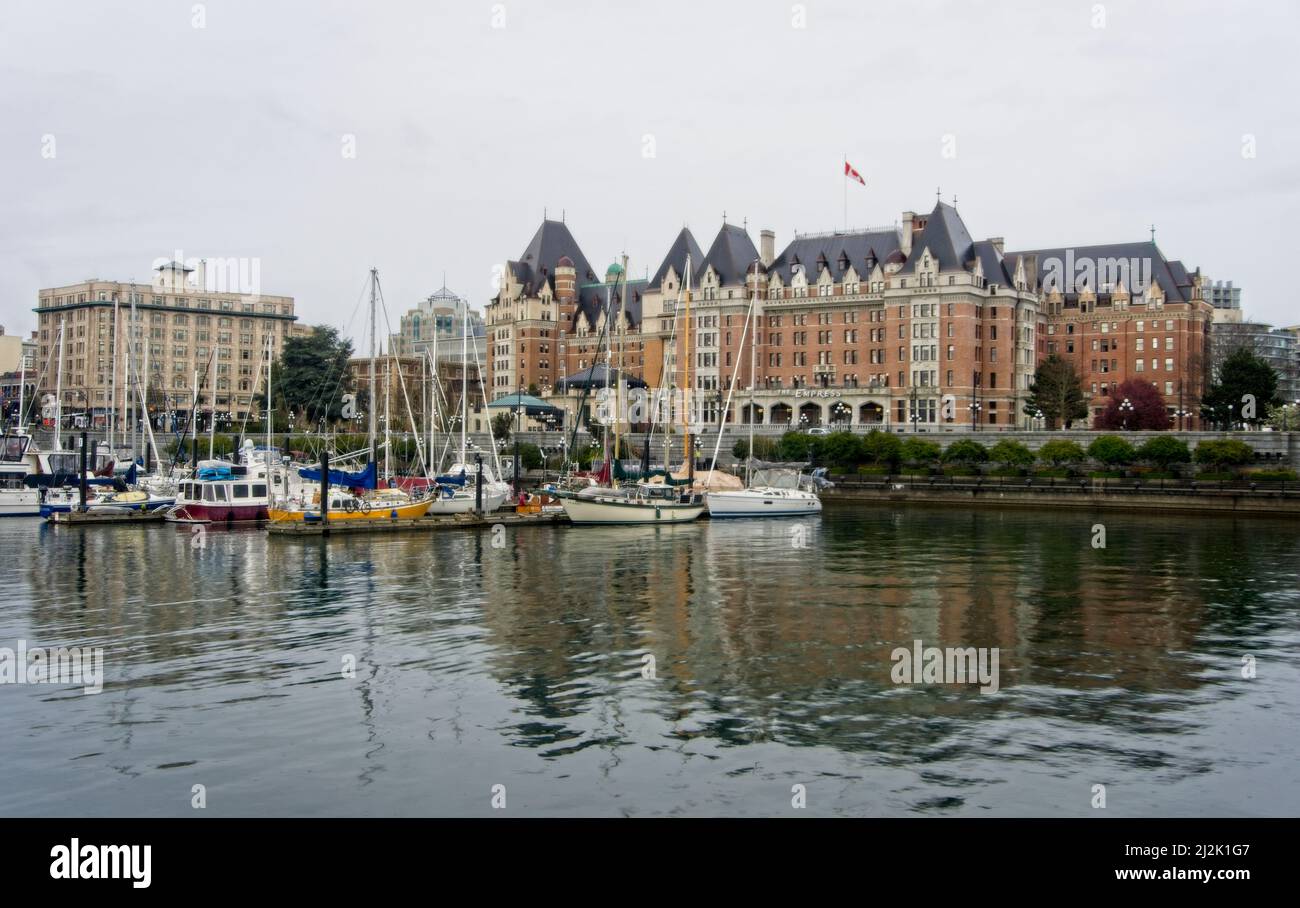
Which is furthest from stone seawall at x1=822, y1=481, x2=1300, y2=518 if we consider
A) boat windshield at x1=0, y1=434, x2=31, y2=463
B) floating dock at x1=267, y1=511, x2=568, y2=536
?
boat windshield at x1=0, y1=434, x2=31, y2=463

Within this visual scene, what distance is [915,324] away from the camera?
113812 millimetres

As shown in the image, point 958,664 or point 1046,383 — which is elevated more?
point 1046,383

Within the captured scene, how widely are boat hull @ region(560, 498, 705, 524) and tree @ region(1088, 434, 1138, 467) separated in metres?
36.8

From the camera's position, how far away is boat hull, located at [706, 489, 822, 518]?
69.7 metres

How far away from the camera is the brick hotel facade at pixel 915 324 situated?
113 metres

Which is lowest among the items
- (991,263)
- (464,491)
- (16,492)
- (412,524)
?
(412,524)

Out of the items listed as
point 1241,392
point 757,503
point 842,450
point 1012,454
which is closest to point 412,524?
point 757,503

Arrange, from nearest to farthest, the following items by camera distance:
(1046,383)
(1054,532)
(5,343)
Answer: (1054,532), (1046,383), (5,343)

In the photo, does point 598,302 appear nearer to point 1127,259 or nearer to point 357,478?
point 1127,259

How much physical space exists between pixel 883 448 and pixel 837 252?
113 feet
